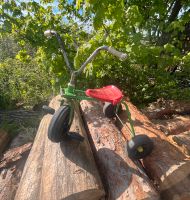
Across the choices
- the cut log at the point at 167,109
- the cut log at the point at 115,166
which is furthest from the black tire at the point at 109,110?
the cut log at the point at 167,109

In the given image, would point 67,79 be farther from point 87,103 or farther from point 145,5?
point 145,5

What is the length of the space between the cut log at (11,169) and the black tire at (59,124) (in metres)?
1.26

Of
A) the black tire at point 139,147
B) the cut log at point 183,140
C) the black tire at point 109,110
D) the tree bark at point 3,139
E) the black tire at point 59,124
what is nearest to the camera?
the black tire at point 139,147

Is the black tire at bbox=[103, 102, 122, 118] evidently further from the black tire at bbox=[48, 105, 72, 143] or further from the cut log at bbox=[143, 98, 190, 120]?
the cut log at bbox=[143, 98, 190, 120]

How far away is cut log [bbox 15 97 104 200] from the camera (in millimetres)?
2378

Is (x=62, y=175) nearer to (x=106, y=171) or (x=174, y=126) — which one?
(x=106, y=171)

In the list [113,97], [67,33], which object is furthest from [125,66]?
[113,97]

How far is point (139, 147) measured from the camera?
2625mm

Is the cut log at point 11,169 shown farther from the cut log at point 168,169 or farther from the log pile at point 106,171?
the cut log at point 168,169

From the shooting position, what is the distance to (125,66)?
5.11 m

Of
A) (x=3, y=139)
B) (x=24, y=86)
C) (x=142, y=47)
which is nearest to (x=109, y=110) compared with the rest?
(x=142, y=47)

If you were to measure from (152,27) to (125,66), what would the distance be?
1789 mm

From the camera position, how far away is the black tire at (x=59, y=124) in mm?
2822

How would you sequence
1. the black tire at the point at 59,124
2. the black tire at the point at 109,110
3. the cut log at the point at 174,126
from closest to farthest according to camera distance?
the black tire at the point at 59,124, the black tire at the point at 109,110, the cut log at the point at 174,126
